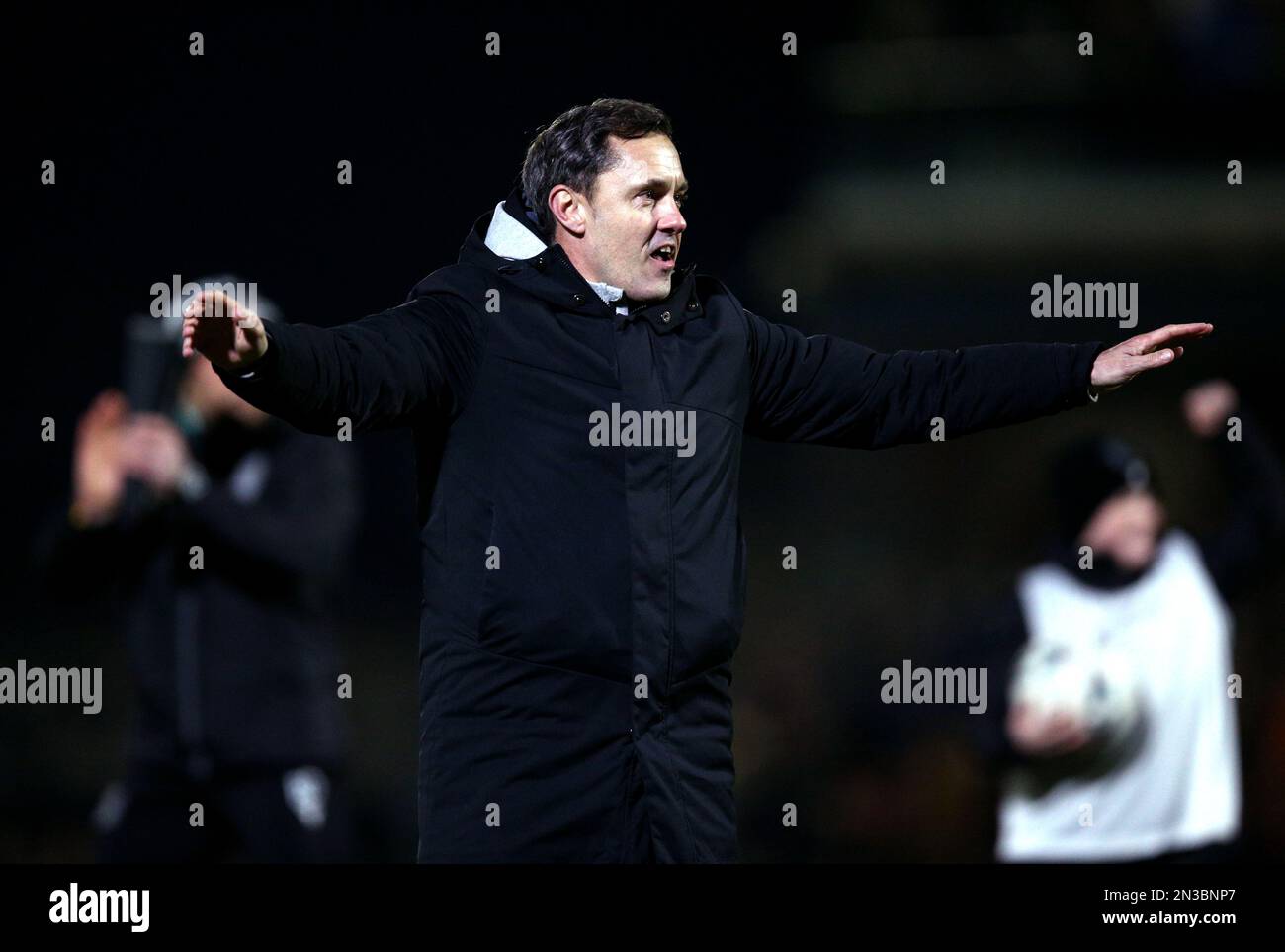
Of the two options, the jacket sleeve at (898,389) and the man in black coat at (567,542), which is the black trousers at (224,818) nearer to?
the man in black coat at (567,542)

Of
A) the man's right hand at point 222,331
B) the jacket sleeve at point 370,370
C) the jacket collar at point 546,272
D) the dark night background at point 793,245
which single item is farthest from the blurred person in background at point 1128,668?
the man's right hand at point 222,331

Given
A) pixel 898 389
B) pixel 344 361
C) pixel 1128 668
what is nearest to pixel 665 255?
pixel 898 389

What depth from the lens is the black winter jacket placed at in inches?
92.4

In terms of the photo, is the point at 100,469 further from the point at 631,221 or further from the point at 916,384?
the point at 916,384

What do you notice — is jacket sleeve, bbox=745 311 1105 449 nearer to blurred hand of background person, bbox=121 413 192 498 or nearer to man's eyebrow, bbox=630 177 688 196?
man's eyebrow, bbox=630 177 688 196

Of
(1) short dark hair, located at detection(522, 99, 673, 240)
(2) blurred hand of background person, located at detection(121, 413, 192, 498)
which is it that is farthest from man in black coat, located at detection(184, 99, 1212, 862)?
(2) blurred hand of background person, located at detection(121, 413, 192, 498)

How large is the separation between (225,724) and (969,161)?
2.81 meters

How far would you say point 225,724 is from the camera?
12.3ft

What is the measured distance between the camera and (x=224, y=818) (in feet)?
12.2

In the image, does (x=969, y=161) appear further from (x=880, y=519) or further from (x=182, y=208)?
(x=182, y=208)

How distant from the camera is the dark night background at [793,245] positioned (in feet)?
15.2

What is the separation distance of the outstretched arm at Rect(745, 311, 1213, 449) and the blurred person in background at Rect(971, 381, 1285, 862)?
1.49 meters

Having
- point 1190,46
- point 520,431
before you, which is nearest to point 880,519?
point 1190,46

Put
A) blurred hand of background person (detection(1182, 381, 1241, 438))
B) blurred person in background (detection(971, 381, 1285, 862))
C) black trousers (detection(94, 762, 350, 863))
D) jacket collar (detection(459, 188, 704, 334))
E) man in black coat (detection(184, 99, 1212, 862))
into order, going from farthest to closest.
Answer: blurred hand of background person (detection(1182, 381, 1241, 438))
blurred person in background (detection(971, 381, 1285, 862))
black trousers (detection(94, 762, 350, 863))
jacket collar (detection(459, 188, 704, 334))
man in black coat (detection(184, 99, 1212, 862))
